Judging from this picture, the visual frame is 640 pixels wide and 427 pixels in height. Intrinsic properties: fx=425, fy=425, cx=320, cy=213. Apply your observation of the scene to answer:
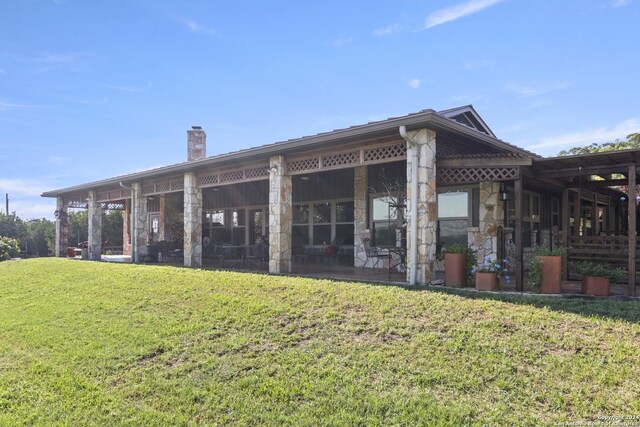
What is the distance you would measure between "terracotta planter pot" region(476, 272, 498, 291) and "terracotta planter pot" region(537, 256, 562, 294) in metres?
0.70

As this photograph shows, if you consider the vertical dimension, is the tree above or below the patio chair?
above

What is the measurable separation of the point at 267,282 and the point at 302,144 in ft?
9.85

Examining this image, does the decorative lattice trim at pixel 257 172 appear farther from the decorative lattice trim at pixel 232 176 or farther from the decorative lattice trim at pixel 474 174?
the decorative lattice trim at pixel 474 174

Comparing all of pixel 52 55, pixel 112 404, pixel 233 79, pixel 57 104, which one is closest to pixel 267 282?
pixel 112 404

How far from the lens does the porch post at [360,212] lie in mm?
11922

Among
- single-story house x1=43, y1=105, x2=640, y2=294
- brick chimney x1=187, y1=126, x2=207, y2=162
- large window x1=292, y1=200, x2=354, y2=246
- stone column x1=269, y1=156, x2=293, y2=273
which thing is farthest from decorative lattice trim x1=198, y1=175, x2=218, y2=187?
brick chimney x1=187, y1=126, x2=207, y2=162

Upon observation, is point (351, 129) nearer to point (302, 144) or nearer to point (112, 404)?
point (302, 144)

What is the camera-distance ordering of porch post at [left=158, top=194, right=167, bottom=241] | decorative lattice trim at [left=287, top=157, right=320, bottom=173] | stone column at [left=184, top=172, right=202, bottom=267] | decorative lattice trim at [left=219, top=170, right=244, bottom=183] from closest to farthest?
decorative lattice trim at [left=287, top=157, right=320, bottom=173] → decorative lattice trim at [left=219, top=170, right=244, bottom=183] → stone column at [left=184, top=172, right=202, bottom=267] → porch post at [left=158, top=194, right=167, bottom=241]

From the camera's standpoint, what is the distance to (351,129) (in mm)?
7938

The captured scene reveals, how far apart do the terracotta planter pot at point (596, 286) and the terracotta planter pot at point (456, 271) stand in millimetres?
1822

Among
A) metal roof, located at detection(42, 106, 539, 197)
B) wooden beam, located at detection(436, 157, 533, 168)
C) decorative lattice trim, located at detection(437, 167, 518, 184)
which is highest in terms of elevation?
metal roof, located at detection(42, 106, 539, 197)

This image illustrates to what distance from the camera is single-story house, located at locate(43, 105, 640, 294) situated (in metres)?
7.46

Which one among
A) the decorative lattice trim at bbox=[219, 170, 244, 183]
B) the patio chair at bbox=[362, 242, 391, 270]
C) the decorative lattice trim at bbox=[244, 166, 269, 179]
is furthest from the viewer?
the decorative lattice trim at bbox=[219, 170, 244, 183]

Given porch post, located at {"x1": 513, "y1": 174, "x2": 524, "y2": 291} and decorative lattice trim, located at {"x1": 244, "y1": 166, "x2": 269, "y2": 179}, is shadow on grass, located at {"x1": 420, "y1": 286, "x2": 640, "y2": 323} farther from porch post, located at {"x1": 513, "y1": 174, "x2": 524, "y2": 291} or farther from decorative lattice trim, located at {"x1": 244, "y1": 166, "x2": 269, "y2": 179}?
decorative lattice trim, located at {"x1": 244, "y1": 166, "x2": 269, "y2": 179}
